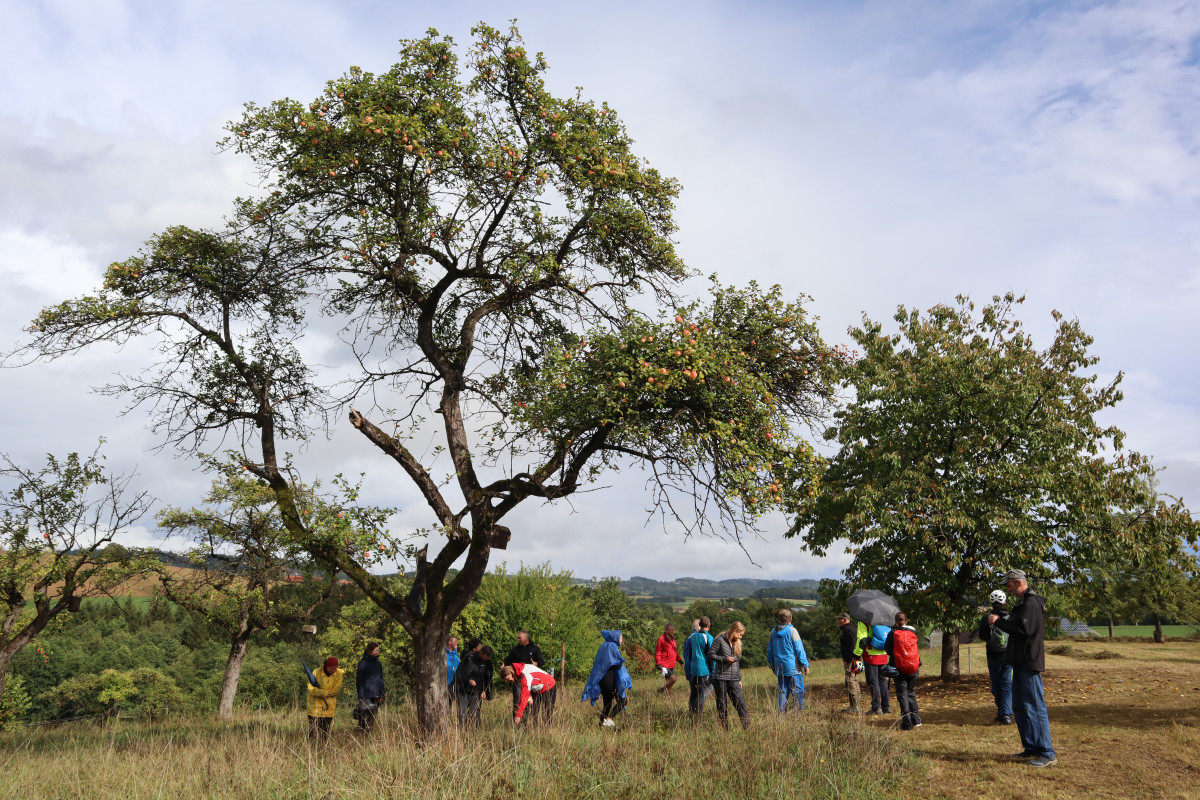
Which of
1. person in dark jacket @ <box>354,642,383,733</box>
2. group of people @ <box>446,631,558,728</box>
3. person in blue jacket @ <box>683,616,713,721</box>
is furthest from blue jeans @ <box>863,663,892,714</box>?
person in dark jacket @ <box>354,642,383,733</box>

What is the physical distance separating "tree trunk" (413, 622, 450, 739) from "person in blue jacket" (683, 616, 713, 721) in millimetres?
3834

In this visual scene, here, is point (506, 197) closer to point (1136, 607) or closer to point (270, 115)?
point (270, 115)

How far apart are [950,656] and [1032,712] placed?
10.8m

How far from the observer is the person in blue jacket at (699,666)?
35.8 ft

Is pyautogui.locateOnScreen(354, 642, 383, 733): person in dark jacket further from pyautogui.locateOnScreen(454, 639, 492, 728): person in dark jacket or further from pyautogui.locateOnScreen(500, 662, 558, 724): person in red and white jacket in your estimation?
pyautogui.locateOnScreen(500, 662, 558, 724): person in red and white jacket

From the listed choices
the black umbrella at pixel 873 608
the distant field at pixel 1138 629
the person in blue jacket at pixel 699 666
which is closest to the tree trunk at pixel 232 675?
the person in blue jacket at pixel 699 666

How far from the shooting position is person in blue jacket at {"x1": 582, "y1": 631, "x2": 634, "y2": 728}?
1095 centimetres

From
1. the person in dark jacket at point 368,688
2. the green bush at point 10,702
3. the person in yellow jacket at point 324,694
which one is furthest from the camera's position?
the green bush at point 10,702

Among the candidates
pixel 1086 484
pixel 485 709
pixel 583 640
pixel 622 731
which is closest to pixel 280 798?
pixel 622 731

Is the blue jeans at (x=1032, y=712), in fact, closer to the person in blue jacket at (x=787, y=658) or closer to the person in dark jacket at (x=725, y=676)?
the person in blue jacket at (x=787, y=658)

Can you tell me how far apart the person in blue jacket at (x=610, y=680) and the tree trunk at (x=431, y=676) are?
2.32 metres

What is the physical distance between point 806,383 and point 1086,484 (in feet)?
29.7

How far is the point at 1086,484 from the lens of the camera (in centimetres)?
1641

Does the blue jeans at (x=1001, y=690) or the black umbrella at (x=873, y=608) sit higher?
the black umbrella at (x=873, y=608)
